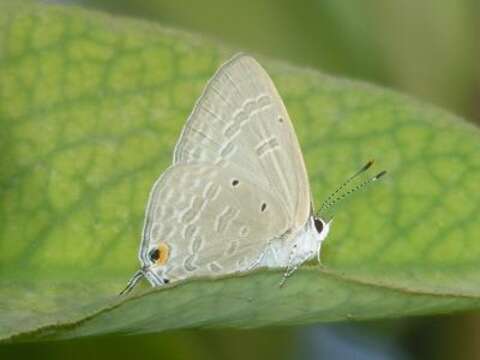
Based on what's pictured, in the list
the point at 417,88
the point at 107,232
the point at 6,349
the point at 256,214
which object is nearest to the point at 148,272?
the point at 107,232

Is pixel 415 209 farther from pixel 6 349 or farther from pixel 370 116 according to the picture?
pixel 6 349

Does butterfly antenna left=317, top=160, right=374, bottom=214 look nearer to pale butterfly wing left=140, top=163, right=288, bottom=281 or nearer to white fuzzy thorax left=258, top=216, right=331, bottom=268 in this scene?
white fuzzy thorax left=258, top=216, right=331, bottom=268

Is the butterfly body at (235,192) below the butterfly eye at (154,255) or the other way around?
the other way around

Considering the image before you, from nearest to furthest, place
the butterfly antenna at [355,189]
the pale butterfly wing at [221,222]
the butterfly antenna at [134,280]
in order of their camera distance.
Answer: the butterfly antenna at [134,280] < the butterfly antenna at [355,189] < the pale butterfly wing at [221,222]

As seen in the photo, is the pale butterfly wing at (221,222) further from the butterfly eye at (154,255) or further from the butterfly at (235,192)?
the butterfly eye at (154,255)

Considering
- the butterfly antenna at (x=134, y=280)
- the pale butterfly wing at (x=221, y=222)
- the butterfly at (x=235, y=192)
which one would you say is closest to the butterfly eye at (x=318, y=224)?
the butterfly at (x=235, y=192)

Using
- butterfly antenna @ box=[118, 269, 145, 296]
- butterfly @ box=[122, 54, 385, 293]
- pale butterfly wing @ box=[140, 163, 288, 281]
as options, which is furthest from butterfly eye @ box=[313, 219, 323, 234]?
butterfly antenna @ box=[118, 269, 145, 296]

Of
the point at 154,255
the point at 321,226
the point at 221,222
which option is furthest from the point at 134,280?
the point at 221,222

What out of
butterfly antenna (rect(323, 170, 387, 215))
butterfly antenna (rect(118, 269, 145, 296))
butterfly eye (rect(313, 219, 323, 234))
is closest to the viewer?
butterfly antenna (rect(118, 269, 145, 296))
